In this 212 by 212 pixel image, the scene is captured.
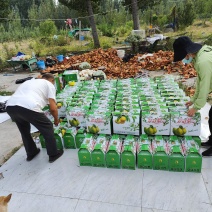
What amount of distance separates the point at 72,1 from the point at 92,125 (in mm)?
10963

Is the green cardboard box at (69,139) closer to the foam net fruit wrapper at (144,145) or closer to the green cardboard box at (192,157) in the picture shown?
the foam net fruit wrapper at (144,145)

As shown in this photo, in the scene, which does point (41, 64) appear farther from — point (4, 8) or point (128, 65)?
point (128, 65)

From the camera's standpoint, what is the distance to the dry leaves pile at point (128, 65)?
6.91 metres

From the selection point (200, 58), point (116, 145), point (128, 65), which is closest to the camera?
point (200, 58)

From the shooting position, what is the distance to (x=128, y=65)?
788cm

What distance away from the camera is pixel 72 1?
39.0ft

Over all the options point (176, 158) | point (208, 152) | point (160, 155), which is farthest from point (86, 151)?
point (208, 152)

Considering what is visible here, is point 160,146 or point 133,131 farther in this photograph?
point 133,131

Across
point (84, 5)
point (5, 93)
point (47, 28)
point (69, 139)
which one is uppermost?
point (84, 5)

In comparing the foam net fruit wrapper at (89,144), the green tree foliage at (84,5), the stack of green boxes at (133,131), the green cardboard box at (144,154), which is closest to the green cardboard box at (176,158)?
the stack of green boxes at (133,131)

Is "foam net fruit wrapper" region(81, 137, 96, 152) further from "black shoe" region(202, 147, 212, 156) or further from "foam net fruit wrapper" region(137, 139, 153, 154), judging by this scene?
"black shoe" region(202, 147, 212, 156)

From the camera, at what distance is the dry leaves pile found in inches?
272

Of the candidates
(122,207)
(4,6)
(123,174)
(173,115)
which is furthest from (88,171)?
(4,6)

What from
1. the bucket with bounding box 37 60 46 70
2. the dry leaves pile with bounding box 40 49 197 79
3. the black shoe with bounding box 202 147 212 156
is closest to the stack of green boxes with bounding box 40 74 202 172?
the black shoe with bounding box 202 147 212 156
